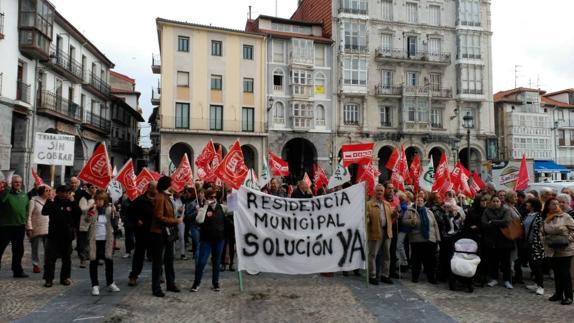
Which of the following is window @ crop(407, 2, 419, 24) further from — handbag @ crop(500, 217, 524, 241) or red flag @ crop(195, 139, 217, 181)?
handbag @ crop(500, 217, 524, 241)

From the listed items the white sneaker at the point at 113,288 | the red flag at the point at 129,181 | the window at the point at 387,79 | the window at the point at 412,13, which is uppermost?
the window at the point at 412,13

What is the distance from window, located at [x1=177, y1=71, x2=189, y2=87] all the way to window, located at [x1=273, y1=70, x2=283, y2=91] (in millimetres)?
7247

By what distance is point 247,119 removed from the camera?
37.9m

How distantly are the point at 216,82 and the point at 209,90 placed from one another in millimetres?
954

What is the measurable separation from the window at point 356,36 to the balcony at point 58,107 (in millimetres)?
22195

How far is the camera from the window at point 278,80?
3862 centimetres

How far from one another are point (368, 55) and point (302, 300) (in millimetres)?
34765

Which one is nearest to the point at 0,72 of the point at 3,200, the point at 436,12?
the point at 3,200

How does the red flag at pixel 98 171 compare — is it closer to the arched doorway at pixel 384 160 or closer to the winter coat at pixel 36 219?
the winter coat at pixel 36 219

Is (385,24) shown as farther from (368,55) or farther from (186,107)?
(186,107)

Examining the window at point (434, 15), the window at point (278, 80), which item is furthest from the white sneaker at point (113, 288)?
the window at point (434, 15)

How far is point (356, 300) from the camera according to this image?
7.71 m

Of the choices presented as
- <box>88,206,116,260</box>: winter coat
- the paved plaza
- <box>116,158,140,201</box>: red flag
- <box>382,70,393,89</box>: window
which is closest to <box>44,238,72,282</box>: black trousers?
the paved plaza

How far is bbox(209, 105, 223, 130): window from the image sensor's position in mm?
36875
